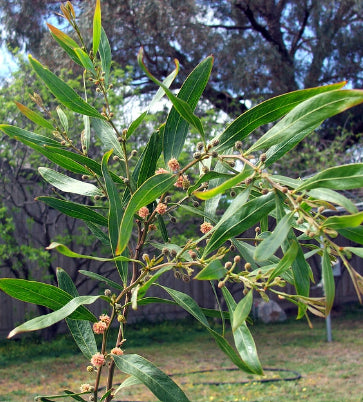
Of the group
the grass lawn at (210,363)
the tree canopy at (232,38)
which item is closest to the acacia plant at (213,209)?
the grass lawn at (210,363)

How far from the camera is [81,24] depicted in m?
7.68

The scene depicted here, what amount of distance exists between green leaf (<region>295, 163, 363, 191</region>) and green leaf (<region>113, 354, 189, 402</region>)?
0.40 meters

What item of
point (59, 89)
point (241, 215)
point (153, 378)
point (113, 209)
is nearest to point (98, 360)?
point (153, 378)

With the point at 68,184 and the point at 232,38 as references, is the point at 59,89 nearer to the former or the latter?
the point at 68,184

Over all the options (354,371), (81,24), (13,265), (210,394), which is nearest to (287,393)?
(210,394)

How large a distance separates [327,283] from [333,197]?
0.12m

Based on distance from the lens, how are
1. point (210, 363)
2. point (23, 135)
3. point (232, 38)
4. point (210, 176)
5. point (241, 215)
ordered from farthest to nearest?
point (232, 38), point (210, 363), point (23, 135), point (210, 176), point (241, 215)

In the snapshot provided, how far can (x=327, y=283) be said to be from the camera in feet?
2.36

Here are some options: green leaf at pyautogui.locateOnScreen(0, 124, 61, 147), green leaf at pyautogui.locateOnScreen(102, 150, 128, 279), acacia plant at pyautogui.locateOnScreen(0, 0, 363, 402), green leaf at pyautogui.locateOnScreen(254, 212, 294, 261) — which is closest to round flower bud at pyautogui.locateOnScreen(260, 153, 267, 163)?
acacia plant at pyautogui.locateOnScreen(0, 0, 363, 402)

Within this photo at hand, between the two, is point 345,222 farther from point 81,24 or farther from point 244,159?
point 81,24

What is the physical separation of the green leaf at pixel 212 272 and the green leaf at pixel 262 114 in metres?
0.23

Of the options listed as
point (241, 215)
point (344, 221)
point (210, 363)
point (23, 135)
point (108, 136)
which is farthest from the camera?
point (210, 363)

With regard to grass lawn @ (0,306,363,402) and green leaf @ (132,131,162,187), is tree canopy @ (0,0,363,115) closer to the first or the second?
grass lawn @ (0,306,363,402)

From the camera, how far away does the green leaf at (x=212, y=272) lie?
2.36ft
